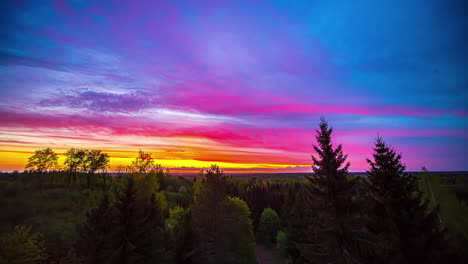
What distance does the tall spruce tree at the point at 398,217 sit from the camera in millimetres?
12859

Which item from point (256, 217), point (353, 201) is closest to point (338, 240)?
point (353, 201)

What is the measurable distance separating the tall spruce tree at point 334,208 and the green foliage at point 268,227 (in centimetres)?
4390

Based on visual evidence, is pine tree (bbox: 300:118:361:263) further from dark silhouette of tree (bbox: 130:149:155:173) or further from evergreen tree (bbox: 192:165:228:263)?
dark silhouette of tree (bbox: 130:149:155:173)

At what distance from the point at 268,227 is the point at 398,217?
51.6m

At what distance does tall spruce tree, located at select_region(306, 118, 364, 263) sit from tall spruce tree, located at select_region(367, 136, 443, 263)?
220 centimetres

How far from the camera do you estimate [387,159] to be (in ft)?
48.2

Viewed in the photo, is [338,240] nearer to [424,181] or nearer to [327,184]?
[327,184]

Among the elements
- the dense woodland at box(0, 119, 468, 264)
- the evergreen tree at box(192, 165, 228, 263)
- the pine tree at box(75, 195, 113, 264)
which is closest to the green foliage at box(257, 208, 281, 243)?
the dense woodland at box(0, 119, 468, 264)

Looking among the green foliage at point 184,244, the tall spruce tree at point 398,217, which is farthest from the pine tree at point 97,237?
the tall spruce tree at point 398,217

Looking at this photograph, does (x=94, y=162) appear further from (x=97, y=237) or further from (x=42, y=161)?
(x=97, y=237)

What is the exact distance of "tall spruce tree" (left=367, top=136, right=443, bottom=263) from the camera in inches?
506

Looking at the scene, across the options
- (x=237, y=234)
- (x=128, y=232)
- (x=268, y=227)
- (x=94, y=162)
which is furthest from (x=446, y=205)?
(x=94, y=162)

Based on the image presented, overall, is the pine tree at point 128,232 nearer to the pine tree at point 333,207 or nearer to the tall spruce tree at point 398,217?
the pine tree at point 333,207

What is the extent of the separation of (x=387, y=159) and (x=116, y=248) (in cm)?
2175
